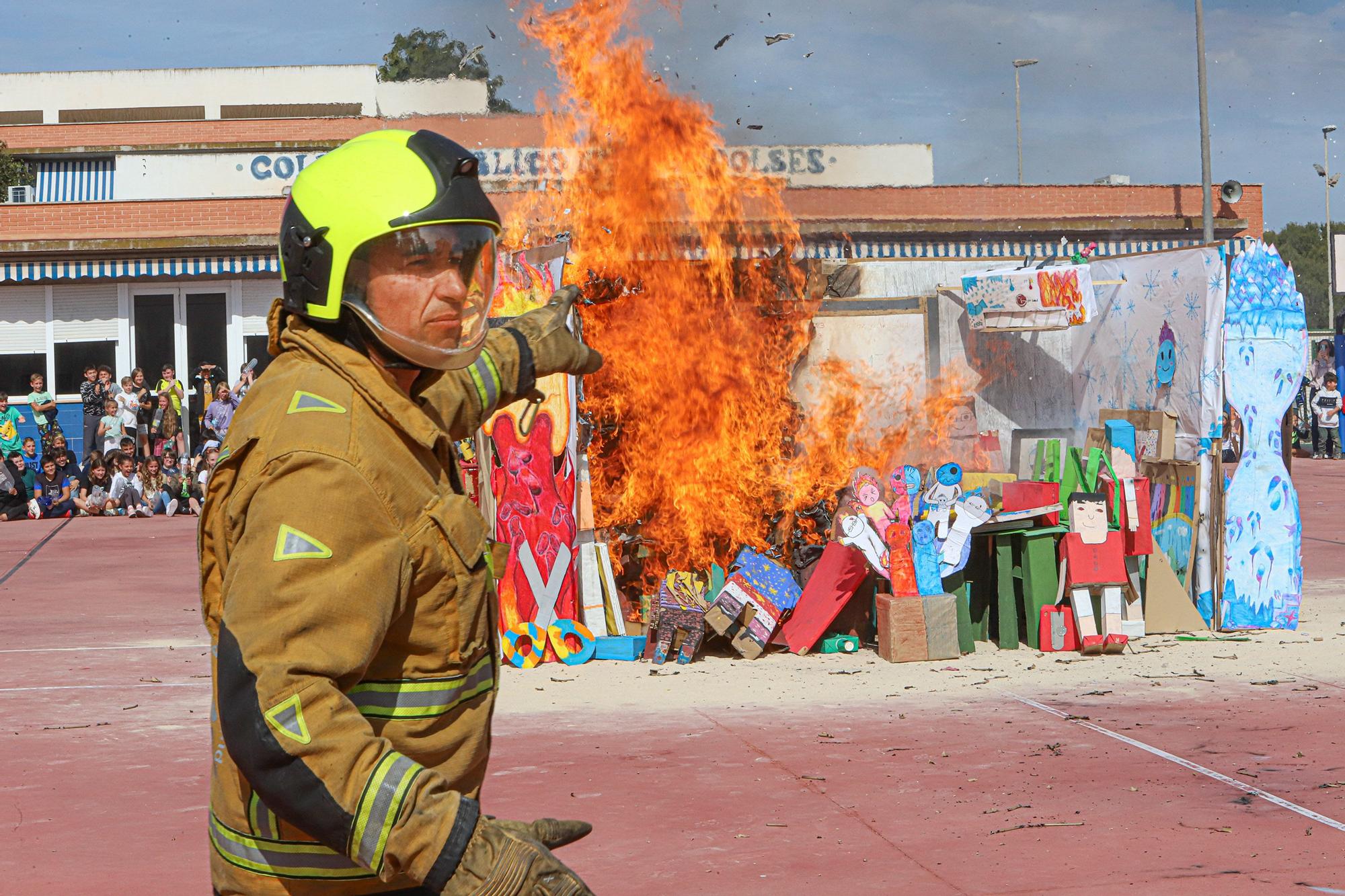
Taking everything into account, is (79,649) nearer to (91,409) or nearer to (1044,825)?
(1044,825)

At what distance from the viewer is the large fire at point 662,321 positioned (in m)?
9.96

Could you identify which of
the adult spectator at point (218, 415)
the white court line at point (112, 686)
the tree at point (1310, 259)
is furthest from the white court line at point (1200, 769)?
the tree at point (1310, 259)

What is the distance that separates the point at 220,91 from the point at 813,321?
37.6 m

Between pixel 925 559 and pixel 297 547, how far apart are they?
766cm

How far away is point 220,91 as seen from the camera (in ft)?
146

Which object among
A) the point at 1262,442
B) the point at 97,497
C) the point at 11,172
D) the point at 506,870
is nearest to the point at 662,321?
the point at 1262,442

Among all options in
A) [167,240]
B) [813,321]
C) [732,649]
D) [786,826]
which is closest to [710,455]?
[732,649]

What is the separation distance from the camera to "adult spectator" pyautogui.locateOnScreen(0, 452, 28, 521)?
1972 centimetres

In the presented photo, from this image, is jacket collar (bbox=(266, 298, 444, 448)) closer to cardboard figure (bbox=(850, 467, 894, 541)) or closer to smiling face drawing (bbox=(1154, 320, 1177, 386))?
cardboard figure (bbox=(850, 467, 894, 541))

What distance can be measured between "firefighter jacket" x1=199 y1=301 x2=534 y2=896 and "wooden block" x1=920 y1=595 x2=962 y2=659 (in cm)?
708

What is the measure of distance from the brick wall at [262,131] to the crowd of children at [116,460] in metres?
6.78

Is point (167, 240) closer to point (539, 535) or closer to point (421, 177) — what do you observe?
point (539, 535)

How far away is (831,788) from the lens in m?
6.06

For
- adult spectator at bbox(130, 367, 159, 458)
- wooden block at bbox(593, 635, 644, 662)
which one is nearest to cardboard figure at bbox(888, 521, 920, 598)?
wooden block at bbox(593, 635, 644, 662)
